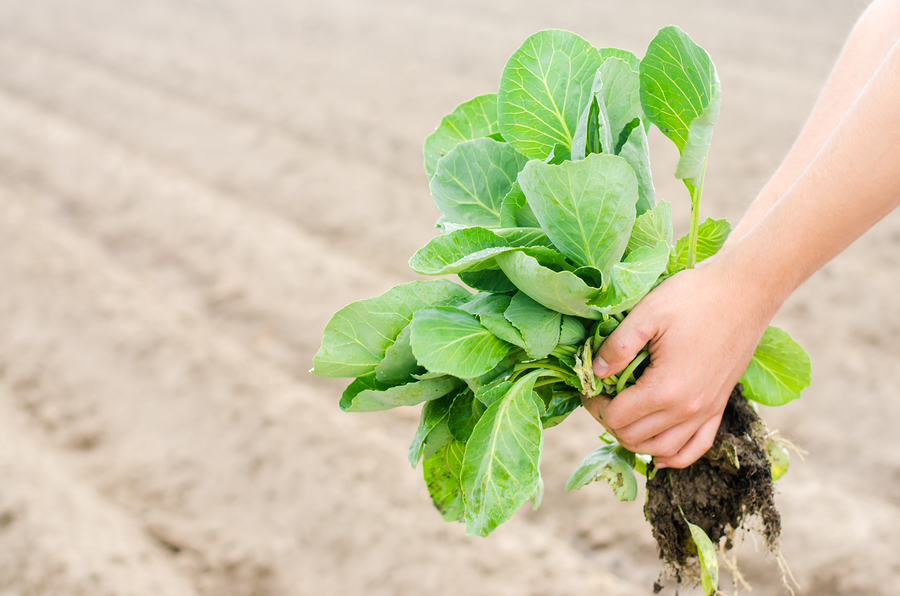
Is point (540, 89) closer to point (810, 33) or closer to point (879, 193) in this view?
point (879, 193)

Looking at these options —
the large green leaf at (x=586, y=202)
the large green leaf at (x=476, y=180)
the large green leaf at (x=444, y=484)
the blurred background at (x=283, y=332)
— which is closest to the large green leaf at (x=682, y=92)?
the large green leaf at (x=586, y=202)

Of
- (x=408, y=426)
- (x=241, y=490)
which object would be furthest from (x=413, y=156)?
(x=241, y=490)

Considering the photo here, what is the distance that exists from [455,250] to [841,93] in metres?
0.88

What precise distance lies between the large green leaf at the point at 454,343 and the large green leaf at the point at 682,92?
1.30 feet

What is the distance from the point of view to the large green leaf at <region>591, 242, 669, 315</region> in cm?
89

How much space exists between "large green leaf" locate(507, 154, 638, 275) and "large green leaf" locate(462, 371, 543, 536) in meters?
0.24

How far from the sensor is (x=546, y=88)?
108 centimetres

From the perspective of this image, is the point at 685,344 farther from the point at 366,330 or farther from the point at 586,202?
the point at 366,330

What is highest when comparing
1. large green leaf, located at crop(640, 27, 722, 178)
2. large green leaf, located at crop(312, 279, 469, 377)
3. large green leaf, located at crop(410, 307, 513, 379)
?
large green leaf, located at crop(640, 27, 722, 178)

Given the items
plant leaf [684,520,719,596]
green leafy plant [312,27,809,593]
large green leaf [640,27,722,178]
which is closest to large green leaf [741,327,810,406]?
green leafy plant [312,27,809,593]

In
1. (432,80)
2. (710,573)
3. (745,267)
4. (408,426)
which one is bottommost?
(408,426)

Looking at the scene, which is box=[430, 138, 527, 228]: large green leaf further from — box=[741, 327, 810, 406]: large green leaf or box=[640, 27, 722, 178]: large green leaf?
box=[741, 327, 810, 406]: large green leaf

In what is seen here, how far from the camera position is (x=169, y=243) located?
4047mm

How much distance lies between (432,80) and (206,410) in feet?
12.1
